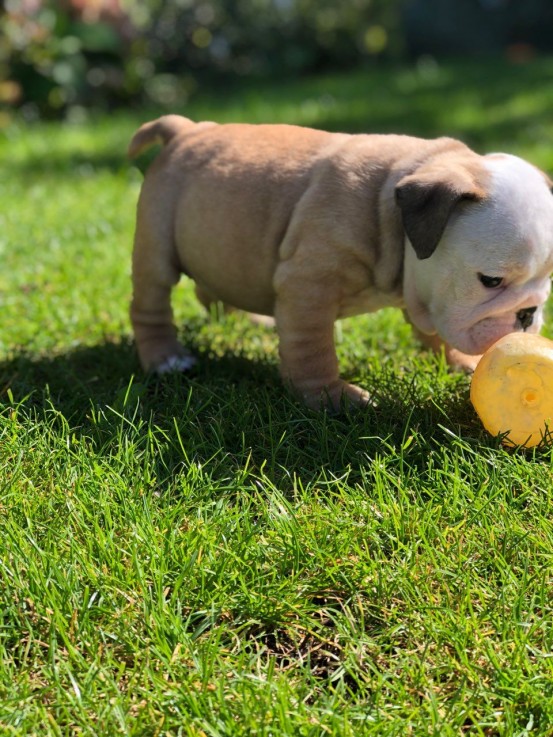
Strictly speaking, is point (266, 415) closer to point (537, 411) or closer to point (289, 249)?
point (289, 249)

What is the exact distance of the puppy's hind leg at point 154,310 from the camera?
3.54 metres

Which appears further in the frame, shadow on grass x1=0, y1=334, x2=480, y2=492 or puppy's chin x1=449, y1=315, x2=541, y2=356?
puppy's chin x1=449, y1=315, x2=541, y2=356

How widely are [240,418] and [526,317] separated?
3.36ft

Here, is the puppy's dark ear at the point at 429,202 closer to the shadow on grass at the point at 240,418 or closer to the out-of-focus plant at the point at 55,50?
the shadow on grass at the point at 240,418

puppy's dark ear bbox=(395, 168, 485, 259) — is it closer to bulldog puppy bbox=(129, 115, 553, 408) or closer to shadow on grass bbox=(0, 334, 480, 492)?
bulldog puppy bbox=(129, 115, 553, 408)

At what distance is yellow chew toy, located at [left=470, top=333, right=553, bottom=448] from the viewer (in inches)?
106

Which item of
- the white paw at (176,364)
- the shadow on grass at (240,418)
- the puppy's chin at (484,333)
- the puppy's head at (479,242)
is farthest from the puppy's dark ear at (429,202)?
the white paw at (176,364)

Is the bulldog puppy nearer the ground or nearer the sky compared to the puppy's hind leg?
nearer the sky

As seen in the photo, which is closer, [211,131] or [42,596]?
[42,596]

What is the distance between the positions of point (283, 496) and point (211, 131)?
172cm

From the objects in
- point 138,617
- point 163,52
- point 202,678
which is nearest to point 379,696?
point 202,678

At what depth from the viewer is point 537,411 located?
2.73 meters

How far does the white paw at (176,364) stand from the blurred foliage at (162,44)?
6.55m

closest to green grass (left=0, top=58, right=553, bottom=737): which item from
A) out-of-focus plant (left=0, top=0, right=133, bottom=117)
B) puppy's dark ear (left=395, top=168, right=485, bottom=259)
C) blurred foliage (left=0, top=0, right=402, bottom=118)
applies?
puppy's dark ear (left=395, top=168, right=485, bottom=259)
